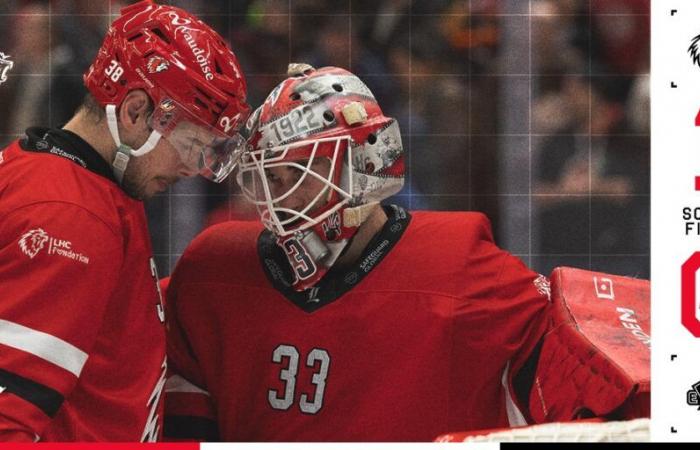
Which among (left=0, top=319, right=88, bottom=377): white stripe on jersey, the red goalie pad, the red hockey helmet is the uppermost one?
the red hockey helmet

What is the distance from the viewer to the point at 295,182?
2160mm

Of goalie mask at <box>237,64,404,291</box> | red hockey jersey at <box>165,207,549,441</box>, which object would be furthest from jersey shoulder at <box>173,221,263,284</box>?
goalie mask at <box>237,64,404,291</box>

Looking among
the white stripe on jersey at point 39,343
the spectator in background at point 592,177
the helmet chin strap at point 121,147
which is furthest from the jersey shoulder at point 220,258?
the spectator in background at point 592,177

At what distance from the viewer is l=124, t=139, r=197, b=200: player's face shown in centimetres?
196

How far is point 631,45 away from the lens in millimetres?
2803

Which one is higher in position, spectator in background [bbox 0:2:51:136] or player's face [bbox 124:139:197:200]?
spectator in background [bbox 0:2:51:136]

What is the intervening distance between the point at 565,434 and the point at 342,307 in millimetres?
632

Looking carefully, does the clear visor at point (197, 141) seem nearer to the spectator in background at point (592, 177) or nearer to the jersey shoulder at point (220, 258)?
the jersey shoulder at point (220, 258)

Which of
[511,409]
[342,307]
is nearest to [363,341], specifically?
[342,307]

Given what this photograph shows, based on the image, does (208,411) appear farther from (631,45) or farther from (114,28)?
(631,45)

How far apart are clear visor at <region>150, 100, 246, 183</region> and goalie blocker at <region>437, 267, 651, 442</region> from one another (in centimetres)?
81

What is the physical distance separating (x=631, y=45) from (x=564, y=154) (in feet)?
1.21

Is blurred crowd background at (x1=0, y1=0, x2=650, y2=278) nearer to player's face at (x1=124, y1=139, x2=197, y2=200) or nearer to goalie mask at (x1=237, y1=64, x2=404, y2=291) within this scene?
goalie mask at (x1=237, y1=64, x2=404, y2=291)

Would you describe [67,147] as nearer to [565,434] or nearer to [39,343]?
[39,343]
